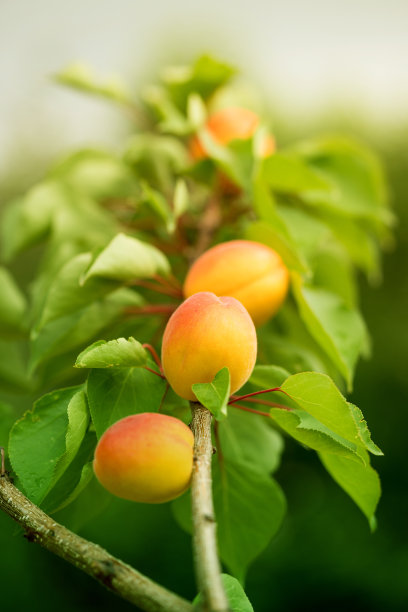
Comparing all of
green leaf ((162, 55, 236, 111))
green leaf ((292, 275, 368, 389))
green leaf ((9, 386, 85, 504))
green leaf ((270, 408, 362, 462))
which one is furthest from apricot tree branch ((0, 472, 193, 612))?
green leaf ((162, 55, 236, 111))

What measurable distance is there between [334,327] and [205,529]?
0.28 metres

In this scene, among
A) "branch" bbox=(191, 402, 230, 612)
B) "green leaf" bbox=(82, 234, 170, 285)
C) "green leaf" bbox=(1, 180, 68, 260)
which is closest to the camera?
"branch" bbox=(191, 402, 230, 612)

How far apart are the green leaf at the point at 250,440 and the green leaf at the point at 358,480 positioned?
10 centimetres

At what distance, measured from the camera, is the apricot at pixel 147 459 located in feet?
0.94

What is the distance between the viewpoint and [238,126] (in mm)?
715

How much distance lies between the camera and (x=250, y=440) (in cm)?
50

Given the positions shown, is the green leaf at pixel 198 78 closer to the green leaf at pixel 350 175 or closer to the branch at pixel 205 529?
the green leaf at pixel 350 175

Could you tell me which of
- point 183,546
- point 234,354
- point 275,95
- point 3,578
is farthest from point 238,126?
point 275,95

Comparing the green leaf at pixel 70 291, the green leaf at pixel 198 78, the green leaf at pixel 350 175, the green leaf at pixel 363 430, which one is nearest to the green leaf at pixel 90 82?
the green leaf at pixel 198 78

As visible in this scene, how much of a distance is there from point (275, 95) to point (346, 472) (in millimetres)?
3269

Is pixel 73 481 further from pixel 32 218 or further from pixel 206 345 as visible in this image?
pixel 32 218

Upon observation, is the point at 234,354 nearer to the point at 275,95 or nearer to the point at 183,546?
the point at 183,546

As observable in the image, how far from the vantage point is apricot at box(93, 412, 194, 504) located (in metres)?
0.29

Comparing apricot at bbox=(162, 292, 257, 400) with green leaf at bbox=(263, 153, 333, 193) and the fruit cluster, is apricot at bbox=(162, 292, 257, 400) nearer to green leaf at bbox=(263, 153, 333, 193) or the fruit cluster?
the fruit cluster
